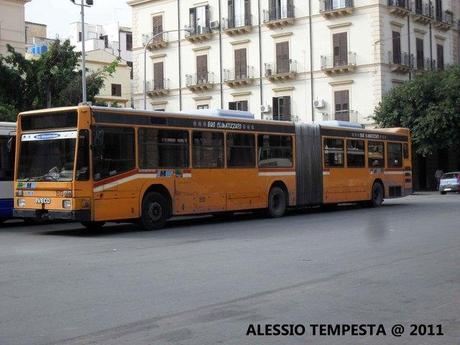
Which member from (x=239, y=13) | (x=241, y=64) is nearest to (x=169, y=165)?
(x=241, y=64)

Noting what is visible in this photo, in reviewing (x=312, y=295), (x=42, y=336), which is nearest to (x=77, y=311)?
(x=42, y=336)

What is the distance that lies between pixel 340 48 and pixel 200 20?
1210cm

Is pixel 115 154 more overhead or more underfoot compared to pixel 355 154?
more underfoot

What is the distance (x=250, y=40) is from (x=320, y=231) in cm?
3386

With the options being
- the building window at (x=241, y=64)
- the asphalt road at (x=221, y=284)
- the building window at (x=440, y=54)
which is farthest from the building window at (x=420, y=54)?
the asphalt road at (x=221, y=284)

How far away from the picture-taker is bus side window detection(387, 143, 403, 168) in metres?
26.5

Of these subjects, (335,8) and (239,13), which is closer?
(335,8)

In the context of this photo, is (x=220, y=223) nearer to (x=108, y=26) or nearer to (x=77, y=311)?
(x=77, y=311)

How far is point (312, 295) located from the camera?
809 centimetres

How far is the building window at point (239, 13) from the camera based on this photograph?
4834cm

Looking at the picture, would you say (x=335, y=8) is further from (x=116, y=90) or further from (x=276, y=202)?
(x=116, y=90)

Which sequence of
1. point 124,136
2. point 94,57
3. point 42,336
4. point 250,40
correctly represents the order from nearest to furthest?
point 42,336 → point 124,136 → point 250,40 → point 94,57

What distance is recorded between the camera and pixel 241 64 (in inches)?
1919

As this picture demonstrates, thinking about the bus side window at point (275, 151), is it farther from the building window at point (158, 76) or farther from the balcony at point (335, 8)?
the building window at point (158, 76)
